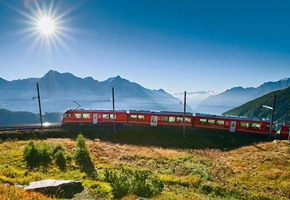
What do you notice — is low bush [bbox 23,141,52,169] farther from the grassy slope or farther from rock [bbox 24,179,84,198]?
rock [bbox 24,179,84,198]

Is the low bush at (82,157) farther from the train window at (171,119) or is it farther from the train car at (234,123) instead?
the train car at (234,123)

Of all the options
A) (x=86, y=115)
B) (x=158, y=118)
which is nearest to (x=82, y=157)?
(x=86, y=115)

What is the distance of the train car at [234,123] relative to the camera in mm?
50156

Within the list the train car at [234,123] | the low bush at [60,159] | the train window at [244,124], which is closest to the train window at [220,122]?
the train car at [234,123]

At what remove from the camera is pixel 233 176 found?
989 inches

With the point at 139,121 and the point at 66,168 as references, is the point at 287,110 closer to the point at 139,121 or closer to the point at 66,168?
the point at 139,121

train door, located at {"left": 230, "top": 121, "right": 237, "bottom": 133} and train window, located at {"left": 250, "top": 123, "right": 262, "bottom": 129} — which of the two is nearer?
train window, located at {"left": 250, "top": 123, "right": 262, "bottom": 129}

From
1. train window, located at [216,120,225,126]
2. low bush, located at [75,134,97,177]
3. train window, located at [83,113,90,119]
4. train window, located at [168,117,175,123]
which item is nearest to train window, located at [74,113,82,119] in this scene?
train window, located at [83,113,90,119]

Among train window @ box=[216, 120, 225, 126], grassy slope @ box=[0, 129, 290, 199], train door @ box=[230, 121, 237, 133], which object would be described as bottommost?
grassy slope @ box=[0, 129, 290, 199]

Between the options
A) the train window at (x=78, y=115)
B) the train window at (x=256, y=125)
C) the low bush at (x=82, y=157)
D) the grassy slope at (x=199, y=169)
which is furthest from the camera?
the train window at (x=78, y=115)

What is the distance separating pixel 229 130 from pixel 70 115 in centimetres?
3474

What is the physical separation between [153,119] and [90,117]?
46.4 feet

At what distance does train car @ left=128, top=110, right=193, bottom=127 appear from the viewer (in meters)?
53.4

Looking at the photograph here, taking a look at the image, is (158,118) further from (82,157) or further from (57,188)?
(57,188)
